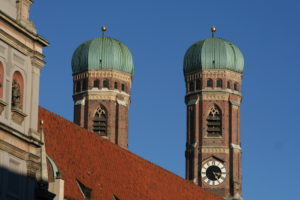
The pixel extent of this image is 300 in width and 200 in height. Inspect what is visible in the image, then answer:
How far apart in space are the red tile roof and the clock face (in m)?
22.2

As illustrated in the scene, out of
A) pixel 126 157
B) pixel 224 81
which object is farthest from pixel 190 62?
pixel 126 157

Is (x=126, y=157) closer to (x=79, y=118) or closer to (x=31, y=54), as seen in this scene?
(x=31, y=54)

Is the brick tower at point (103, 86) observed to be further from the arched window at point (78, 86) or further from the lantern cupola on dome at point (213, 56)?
the lantern cupola on dome at point (213, 56)

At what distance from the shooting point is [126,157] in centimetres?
4650

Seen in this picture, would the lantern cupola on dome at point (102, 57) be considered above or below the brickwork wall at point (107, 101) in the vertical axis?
above

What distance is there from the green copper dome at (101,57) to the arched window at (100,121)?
3389mm

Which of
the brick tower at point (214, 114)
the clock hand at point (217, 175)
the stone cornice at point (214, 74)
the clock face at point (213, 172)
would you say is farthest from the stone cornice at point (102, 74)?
the clock hand at point (217, 175)

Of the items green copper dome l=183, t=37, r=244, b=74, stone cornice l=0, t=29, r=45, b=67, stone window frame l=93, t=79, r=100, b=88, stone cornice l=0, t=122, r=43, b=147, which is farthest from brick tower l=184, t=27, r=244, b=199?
stone cornice l=0, t=122, r=43, b=147

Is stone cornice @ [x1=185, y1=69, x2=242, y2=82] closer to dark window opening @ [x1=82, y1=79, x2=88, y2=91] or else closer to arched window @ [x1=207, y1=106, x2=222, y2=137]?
arched window @ [x1=207, y1=106, x2=222, y2=137]

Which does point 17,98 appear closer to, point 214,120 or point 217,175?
point 217,175

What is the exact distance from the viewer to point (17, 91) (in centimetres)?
2639

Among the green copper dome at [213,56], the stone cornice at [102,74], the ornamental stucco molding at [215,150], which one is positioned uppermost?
the green copper dome at [213,56]

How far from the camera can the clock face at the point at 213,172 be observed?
238 ft

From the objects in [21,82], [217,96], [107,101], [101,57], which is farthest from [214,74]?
[21,82]
